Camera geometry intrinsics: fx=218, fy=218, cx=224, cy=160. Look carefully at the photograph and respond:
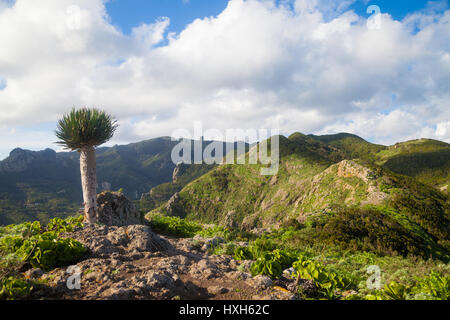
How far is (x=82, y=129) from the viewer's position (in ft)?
24.3

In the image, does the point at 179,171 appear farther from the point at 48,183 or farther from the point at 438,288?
the point at 438,288

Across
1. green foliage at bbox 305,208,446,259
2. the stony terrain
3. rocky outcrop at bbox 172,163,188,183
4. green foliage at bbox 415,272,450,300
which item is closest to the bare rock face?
the stony terrain

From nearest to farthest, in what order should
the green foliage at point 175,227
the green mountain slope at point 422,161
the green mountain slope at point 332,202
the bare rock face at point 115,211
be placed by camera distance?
the bare rock face at point 115,211, the green foliage at point 175,227, the green mountain slope at point 332,202, the green mountain slope at point 422,161

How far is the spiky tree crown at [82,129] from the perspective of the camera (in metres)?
7.41

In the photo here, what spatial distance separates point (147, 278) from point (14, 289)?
1.64 metres

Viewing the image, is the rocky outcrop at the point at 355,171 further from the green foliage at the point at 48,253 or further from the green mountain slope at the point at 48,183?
the green mountain slope at the point at 48,183

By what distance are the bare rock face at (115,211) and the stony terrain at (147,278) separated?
353 cm

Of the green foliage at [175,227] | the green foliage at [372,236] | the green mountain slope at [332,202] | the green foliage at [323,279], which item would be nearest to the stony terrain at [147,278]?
the green foliage at [323,279]

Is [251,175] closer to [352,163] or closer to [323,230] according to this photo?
[352,163]

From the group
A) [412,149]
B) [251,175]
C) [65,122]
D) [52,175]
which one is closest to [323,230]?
[65,122]

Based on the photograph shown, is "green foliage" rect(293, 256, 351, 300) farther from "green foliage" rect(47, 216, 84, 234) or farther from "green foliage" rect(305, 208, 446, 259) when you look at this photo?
"green foliage" rect(47, 216, 84, 234)

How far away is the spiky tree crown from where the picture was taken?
7.41 metres

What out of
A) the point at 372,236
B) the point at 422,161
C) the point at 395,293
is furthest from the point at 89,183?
the point at 422,161
